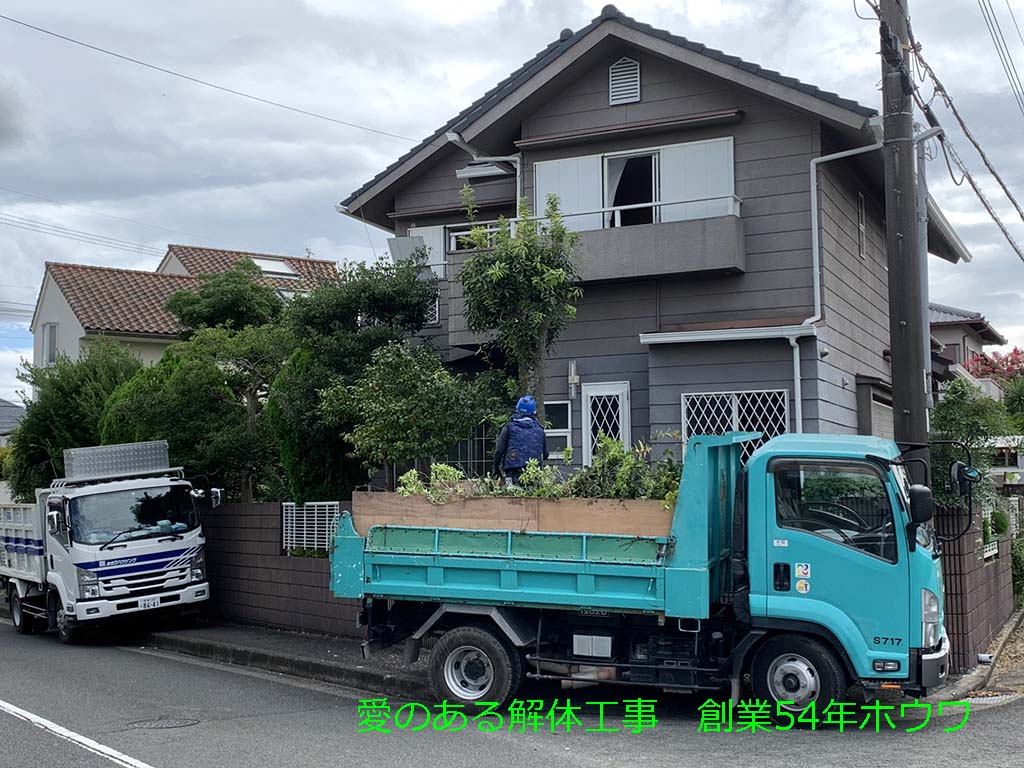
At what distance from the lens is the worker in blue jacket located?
37.0ft

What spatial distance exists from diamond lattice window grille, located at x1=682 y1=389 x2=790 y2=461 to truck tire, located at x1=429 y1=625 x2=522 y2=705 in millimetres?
6323

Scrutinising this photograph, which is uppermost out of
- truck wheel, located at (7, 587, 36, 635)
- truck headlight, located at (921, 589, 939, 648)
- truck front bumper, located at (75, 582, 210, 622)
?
truck headlight, located at (921, 589, 939, 648)

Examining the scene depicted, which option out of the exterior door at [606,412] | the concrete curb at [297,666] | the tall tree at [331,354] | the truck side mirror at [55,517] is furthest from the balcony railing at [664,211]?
the truck side mirror at [55,517]

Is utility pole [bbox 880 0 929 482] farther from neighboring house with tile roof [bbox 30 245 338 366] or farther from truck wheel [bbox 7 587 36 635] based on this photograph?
neighboring house with tile roof [bbox 30 245 338 366]

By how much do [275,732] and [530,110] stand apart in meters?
11.0

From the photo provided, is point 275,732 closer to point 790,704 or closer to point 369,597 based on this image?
point 369,597

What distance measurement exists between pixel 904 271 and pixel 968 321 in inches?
1377

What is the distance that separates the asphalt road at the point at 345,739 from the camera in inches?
299

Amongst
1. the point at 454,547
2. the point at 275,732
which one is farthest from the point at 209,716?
the point at 454,547

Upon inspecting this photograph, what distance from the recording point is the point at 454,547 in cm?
955

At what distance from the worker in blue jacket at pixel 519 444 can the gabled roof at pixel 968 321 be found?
29.6 meters

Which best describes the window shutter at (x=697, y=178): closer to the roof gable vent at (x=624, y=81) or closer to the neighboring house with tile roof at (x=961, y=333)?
the roof gable vent at (x=624, y=81)

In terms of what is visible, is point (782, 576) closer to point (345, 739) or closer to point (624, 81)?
point (345, 739)

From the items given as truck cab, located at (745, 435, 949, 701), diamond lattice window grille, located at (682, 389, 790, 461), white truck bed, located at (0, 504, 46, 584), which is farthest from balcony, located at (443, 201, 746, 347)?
white truck bed, located at (0, 504, 46, 584)
